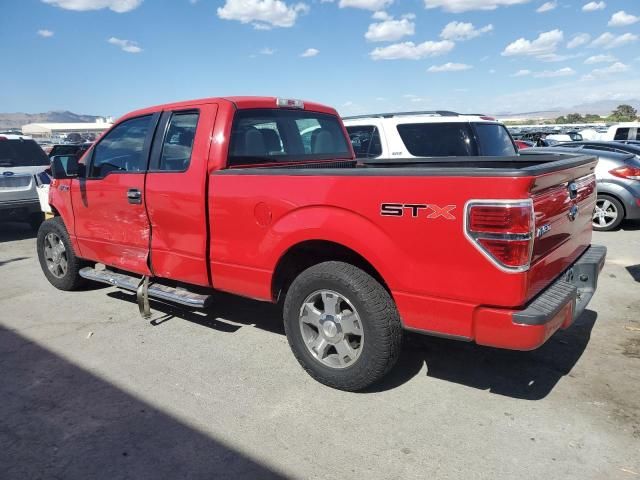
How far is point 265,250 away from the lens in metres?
3.62

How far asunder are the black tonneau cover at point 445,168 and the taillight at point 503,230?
16 cm

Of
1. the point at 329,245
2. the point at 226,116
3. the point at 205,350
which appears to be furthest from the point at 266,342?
the point at 226,116

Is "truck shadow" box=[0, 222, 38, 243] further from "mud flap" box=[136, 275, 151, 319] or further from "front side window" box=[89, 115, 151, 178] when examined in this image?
"mud flap" box=[136, 275, 151, 319]

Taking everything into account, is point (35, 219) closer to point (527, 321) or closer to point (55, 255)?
point (55, 255)

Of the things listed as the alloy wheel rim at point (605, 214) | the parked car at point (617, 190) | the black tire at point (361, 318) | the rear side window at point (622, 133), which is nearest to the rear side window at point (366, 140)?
the parked car at point (617, 190)

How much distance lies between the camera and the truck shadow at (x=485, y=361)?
352cm

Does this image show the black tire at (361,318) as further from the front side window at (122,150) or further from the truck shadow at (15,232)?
the truck shadow at (15,232)

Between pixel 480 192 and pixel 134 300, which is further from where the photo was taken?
pixel 134 300

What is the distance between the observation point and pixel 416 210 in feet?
9.34

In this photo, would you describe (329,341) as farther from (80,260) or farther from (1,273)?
(1,273)

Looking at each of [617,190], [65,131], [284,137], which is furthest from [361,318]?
[65,131]

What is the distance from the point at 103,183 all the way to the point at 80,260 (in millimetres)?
1265

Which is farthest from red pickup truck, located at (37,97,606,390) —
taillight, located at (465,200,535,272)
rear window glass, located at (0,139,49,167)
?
rear window glass, located at (0,139,49,167)

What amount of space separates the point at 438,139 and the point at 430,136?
127 millimetres
